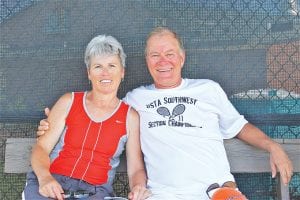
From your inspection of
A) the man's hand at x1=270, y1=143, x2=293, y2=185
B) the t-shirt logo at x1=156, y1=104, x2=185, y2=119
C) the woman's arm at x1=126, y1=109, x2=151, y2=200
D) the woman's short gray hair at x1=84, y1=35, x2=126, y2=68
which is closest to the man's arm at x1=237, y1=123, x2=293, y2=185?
the man's hand at x1=270, y1=143, x2=293, y2=185

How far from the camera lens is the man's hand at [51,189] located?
273 centimetres

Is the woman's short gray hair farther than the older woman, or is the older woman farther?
the woman's short gray hair

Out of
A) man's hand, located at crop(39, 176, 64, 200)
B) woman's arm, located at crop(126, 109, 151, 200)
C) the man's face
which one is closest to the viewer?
man's hand, located at crop(39, 176, 64, 200)

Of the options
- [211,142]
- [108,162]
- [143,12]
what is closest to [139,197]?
[108,162]

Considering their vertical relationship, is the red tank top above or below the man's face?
below

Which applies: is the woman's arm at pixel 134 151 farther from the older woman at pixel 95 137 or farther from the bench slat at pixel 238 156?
the bench slat at pixel 238 156

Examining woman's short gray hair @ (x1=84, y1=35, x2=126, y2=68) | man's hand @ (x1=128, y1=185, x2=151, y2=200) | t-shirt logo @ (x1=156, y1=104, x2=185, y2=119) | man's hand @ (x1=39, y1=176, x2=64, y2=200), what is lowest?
man's hand @ (x1=128, y1=185, x2=151, y2=200)

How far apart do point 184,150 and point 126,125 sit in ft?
1.26

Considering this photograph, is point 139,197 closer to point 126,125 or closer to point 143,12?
point 126,125

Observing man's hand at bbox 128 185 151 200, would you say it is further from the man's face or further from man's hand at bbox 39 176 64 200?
the man's face

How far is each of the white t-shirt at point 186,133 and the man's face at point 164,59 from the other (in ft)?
0.22

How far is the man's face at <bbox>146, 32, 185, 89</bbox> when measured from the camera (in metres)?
3.22

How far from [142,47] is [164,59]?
1.24 feet

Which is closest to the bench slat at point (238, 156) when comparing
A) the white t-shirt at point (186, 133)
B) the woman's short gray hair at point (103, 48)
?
the white t-shirt at point (186, 133)
